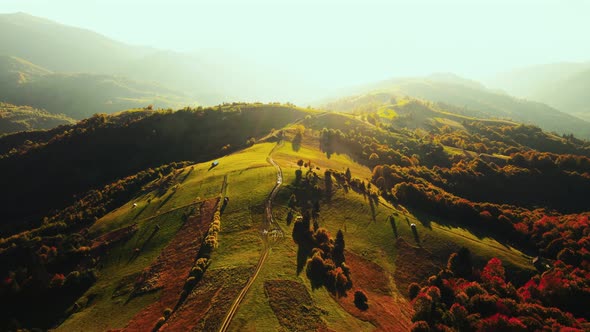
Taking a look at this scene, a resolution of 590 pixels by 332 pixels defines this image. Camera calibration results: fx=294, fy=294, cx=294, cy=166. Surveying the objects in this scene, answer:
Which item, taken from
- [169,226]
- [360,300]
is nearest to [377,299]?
[360,300]

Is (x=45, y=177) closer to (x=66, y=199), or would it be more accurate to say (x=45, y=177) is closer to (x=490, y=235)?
(x=66, y=199)

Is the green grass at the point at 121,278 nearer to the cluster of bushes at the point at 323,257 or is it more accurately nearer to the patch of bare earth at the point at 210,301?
the patch of bare earth at the point at 210,301

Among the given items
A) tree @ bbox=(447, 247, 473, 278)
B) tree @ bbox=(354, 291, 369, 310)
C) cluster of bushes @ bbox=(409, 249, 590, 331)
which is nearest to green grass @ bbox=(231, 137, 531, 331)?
tree @ bbox=(447, 247, 473, 278)

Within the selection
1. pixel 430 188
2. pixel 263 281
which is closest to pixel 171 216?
pixel 263 281

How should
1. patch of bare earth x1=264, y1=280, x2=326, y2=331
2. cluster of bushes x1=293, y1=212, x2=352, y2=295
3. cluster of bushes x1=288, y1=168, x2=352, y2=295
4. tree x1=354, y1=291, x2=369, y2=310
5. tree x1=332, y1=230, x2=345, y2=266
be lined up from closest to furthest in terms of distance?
patch of bare earth x1=264, y1=280, x2=326, y2=331
tree x1=354, y1=291, x2=369, y2=310
cluster of bushes x1=293, y1=212, x2=352, y2=295
cluster of bushes x1=288, y1=168, x2=352, y2=295
tree x1=332, y1=230, x2=345, y2=266

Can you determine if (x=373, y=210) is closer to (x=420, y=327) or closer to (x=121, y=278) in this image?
(x=420, y=327)

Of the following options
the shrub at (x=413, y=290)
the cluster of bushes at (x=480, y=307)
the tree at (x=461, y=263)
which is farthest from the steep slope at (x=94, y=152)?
the cluster of bushes at (x=480, y=307)

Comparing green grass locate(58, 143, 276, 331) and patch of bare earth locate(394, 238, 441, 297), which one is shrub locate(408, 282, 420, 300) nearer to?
patch of bare earth locate(394, 238, 441, 297)
